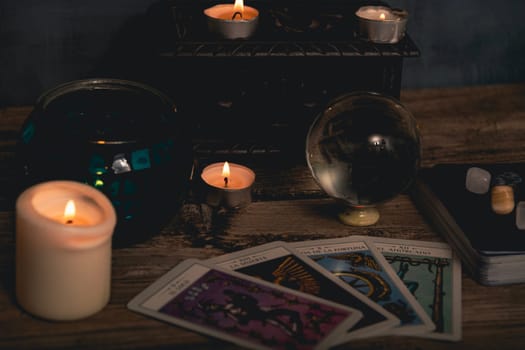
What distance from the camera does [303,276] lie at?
1079 mm

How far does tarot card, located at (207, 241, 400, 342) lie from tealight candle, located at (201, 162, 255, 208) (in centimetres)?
13

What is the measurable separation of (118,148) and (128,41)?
61 cm

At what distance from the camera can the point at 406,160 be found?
3.78 ft

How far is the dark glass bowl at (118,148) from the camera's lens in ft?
3.41

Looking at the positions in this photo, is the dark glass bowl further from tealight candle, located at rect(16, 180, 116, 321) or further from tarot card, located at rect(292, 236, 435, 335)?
tarot card, located at rect(292, 236, 435, 335)

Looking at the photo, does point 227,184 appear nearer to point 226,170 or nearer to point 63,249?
point 226,170

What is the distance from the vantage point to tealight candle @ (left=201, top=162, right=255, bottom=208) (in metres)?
1.25

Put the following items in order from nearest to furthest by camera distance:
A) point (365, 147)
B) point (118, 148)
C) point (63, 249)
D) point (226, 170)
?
point (63, 249) → point (118, 148) → point (365, 147) → point (226, 170)

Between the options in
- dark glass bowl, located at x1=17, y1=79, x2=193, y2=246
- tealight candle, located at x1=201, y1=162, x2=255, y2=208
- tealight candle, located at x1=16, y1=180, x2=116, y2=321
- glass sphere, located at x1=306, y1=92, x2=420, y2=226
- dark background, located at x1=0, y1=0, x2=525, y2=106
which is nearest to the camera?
tealight candle, located at x1=16, y1=180, x2=116, y2=321

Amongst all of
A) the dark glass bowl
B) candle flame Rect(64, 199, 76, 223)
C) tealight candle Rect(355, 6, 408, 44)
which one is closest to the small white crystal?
tealight candle Rect(355, 6, 408, 44)

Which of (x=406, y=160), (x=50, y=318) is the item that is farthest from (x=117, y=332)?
(x=406, y=160)

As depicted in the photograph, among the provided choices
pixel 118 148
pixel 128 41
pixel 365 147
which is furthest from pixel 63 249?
pixel 128 41

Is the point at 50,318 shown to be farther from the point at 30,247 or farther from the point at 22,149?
the point at 22,149

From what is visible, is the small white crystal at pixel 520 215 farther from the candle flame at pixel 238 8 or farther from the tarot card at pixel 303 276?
the candle flame at pixel 238 8
